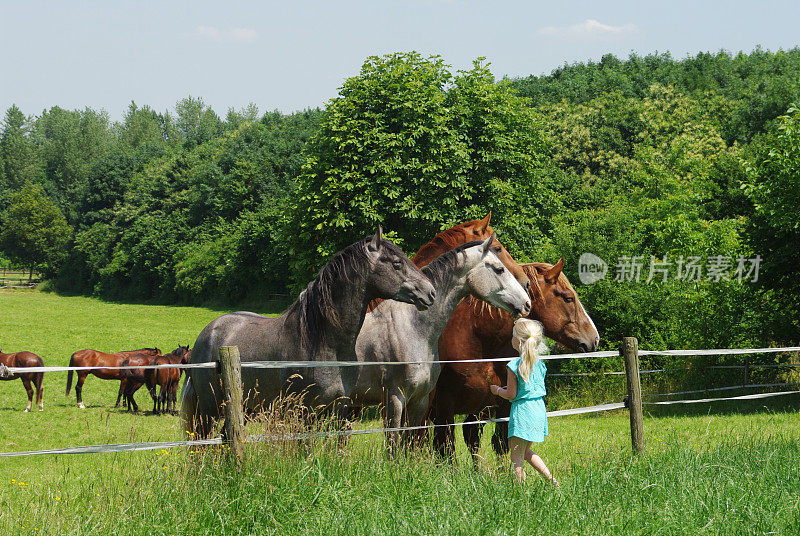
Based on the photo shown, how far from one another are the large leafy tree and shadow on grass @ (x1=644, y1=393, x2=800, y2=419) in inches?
273

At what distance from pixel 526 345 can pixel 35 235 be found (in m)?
77.4

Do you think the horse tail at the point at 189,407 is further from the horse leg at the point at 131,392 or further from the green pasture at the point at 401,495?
the horse leg at the point at 131,392

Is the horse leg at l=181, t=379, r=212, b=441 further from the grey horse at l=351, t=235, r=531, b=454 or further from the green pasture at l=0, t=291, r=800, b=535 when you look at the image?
the grey horse at l=351, t=235, r=531, b=454

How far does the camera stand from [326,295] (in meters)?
5.61

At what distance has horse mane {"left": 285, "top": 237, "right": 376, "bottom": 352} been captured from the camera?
18.3 feet

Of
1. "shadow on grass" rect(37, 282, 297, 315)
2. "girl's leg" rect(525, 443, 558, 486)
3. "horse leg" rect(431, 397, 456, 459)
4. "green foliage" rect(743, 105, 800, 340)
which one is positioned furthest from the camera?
"shadow on grass" rect(37, 282, 297, 315)

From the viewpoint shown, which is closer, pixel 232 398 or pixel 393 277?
pixel 232 398

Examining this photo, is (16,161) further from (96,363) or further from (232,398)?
(232,398)

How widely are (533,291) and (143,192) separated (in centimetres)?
6558

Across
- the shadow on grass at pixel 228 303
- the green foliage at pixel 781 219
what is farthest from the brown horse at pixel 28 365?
the shadow on grass at pixel 228 303

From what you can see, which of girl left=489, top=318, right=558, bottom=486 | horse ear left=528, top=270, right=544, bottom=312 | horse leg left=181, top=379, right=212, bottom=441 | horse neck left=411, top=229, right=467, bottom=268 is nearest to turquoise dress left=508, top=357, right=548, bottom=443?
girl left=489, top=318, right=558, bottom=486

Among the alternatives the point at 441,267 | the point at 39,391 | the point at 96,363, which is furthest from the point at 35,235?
the point at 441,267

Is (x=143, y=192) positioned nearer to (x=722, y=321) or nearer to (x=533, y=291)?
(x=722, y=321)

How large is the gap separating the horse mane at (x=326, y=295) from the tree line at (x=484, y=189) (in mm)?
12163
